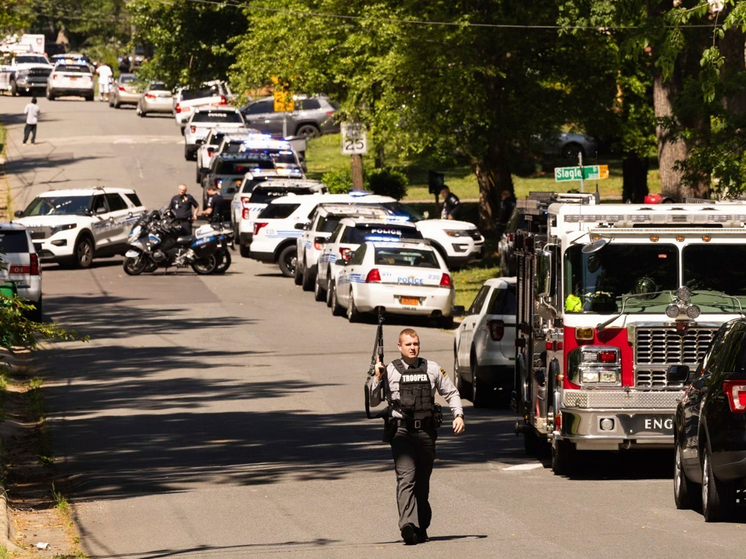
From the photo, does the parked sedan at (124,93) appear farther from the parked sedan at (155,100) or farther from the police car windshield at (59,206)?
the police car windshield at (59,206)

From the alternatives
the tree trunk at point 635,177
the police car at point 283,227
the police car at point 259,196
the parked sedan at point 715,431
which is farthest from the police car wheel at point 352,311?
the tree trunk at point 635,177

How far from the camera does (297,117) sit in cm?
5956

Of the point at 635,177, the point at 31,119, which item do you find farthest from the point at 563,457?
the point at 31,119

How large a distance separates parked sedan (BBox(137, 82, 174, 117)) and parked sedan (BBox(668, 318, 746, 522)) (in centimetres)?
5860

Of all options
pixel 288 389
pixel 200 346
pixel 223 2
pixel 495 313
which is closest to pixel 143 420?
pixel 288 389

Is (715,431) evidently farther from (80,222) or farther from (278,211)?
(80,222)

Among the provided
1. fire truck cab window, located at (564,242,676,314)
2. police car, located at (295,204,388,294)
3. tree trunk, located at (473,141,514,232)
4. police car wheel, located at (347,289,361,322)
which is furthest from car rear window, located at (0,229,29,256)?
tree trunk, located at (473,141,514,232)

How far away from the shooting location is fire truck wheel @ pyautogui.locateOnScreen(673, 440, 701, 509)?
11.6 metres

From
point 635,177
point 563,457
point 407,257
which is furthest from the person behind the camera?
point 635,177

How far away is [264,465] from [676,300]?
13.9ft

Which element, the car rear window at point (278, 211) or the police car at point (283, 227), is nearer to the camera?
the police car at point (283, 227)

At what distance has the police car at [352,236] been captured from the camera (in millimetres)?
29500

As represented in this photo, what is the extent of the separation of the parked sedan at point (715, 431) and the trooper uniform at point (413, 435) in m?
1.94

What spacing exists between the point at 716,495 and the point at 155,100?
6038cm
